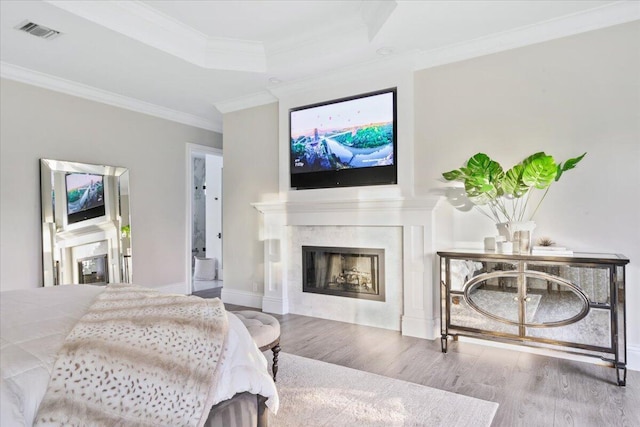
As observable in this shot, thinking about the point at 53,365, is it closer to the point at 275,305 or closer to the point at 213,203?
the point at 275,305

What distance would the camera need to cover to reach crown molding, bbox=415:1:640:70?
2742 mm

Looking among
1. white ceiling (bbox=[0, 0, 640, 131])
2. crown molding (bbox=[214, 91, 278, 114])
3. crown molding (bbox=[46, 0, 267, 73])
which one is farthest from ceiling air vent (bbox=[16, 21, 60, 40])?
crown molding (bbox=[214, 91, 278, 114])

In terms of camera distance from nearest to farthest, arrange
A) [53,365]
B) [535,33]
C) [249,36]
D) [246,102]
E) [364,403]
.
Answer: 1. [53,365]
2. [364,403]
3. [535,33]
4. [249,36]
5. [246,102]

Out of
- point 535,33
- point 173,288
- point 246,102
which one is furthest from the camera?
point 173,288

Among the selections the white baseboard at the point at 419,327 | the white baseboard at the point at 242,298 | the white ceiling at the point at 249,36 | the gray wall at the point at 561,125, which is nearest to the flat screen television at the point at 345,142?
the gray wall at the point at 561,125

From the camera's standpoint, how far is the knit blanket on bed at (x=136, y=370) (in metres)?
1.10

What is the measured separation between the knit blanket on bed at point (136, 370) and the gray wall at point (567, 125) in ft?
8.77

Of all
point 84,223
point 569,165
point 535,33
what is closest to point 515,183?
point 569,165

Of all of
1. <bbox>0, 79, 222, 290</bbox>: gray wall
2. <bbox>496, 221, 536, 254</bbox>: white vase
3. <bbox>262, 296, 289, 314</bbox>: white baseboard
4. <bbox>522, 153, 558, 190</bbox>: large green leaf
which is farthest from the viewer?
<bbox>262, 296, 289, 314</bbox>: white baseboard

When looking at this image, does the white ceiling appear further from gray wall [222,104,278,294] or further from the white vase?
the white vase

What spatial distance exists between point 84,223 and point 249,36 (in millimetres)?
2783

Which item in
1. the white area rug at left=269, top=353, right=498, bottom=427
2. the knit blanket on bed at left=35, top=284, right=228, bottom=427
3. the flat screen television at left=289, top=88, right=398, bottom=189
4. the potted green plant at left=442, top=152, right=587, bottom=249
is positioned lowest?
the white area rug at left=269, top=353, right=498, bottom=427

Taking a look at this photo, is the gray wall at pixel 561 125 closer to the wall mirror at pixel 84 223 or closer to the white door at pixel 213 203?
the wall mirror at pixel 84 223

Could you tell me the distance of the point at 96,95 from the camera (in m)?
4.40
